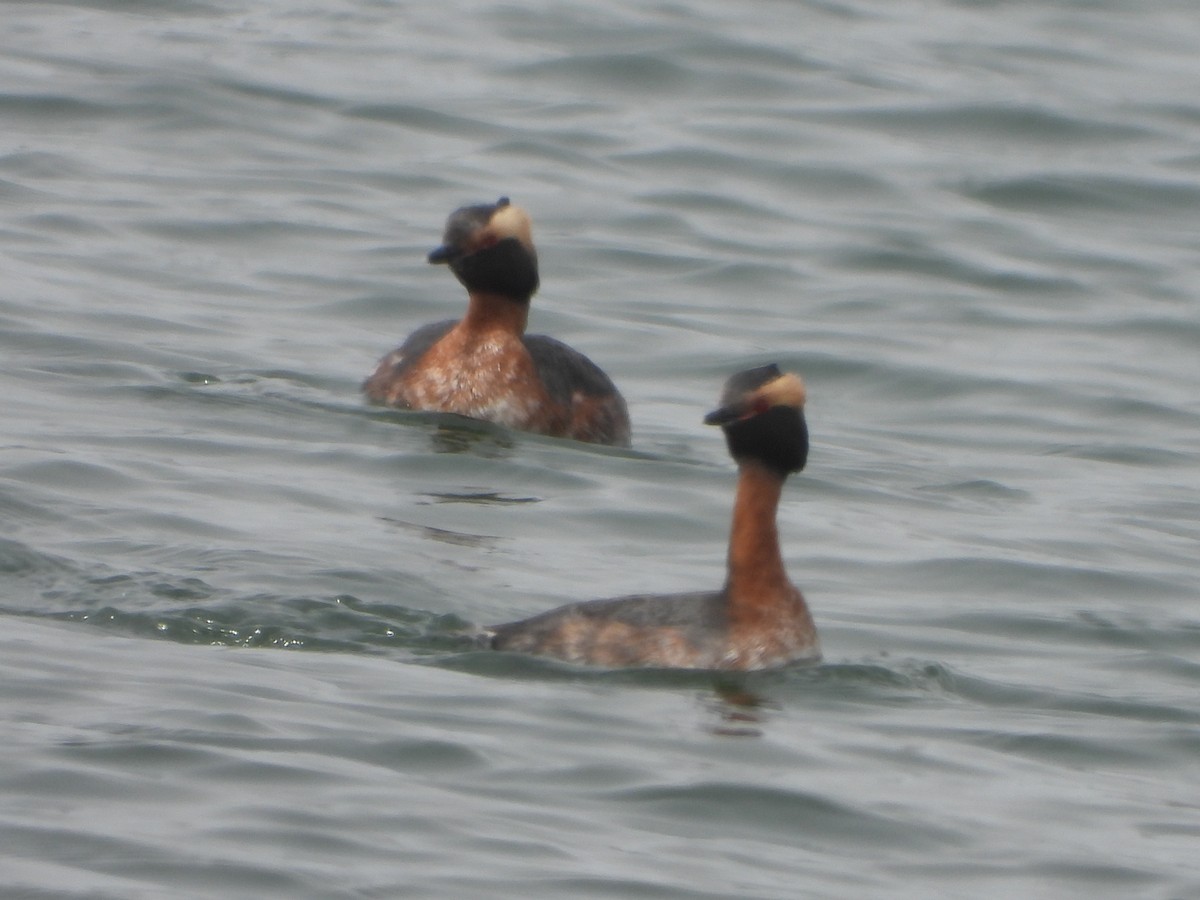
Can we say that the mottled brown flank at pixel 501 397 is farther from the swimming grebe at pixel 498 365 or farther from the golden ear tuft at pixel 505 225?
the golden ear tuft at pixel 505 225

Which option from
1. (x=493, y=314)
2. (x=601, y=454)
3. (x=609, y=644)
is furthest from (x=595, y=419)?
(x=609, y=644)

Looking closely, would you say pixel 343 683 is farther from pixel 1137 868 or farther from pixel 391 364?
pixel 391 364

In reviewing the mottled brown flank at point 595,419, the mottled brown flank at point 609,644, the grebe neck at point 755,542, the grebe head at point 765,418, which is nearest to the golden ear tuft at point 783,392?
the grebe head at point 765,418

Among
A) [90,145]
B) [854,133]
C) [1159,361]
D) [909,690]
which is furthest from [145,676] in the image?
[854,133]

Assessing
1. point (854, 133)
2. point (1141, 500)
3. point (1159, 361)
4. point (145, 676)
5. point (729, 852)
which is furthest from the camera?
point (854, 133)

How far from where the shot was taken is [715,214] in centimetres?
2484

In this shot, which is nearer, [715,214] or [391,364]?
[391,364]

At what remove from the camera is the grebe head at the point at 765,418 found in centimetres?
1098

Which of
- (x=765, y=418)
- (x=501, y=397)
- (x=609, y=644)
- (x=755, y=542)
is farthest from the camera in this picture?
(x=501, y=397)

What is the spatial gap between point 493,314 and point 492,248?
0.40 m

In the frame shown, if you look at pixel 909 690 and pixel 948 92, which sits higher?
pixel 948 92

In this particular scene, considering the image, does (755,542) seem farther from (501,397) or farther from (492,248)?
(492,248)

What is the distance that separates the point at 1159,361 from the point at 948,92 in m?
8.46

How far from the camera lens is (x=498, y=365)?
16312 millimetres
